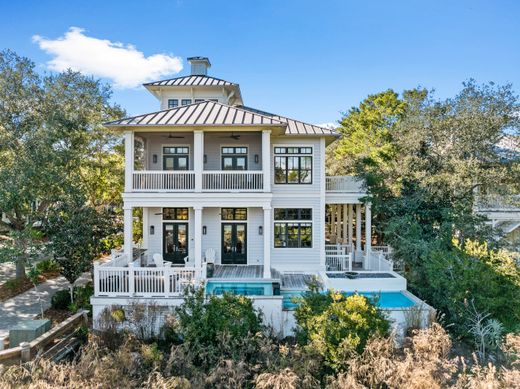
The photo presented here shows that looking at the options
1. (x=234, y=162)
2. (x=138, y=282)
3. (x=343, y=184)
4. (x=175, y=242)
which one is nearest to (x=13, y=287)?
(x=175, y=242)

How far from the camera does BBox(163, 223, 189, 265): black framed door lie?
1472cm

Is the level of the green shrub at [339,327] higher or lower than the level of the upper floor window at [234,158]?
lower

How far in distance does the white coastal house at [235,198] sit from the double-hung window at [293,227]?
1.8 inches

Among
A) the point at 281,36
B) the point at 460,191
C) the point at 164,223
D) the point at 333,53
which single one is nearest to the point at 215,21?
the point at 281,36

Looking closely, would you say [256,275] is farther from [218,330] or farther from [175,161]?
[175,161]

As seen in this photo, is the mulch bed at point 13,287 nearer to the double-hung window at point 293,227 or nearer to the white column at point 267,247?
the white column at point 267,247

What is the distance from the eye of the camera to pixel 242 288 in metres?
11.2

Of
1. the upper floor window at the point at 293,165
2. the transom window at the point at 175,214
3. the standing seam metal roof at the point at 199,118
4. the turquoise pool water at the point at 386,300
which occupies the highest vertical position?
the standing seam metal roof at the point at 199,118

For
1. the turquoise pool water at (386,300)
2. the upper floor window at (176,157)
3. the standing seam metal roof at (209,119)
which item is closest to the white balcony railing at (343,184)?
the standing seam metal roof at (209,119)

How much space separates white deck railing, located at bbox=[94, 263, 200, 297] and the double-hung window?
17.3 feet

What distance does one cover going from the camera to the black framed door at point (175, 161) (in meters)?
14.9

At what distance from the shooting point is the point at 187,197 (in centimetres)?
1255

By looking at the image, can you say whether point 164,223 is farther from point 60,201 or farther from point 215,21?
point 215,21

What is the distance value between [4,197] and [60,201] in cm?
207
